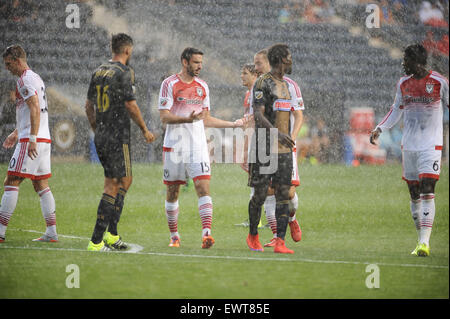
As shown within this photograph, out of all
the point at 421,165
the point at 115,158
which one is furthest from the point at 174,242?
the point at 421,165

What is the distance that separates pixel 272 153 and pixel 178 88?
1218 millimetres

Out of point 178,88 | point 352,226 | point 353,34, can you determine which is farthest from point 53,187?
point 353,34

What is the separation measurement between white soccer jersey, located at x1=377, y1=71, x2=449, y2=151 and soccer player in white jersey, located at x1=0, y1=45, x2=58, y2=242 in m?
3.59

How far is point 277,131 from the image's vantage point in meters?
6.87

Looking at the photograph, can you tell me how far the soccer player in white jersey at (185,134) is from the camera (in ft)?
24.0

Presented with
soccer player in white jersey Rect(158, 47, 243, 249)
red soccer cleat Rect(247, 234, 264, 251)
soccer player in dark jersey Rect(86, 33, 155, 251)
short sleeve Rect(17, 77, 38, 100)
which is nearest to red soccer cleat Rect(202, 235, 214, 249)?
soccer player in white jersey Rect(158, 47, 243, 249)

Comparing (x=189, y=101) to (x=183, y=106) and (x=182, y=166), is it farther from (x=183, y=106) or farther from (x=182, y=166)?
(x=182, y=166)

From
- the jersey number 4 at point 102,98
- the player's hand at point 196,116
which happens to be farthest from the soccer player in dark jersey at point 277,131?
the jersey number 4 at point 102,98

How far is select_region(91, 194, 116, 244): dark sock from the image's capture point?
21.8 ft

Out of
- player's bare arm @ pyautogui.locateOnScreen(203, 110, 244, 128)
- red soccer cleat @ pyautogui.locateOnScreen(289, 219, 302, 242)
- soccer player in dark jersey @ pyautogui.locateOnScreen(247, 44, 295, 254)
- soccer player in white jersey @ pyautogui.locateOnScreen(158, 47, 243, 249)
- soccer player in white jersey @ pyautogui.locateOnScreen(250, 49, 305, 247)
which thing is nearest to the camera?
soccer player in dark jersey @ pyautogui.locateOnScreen(247, 44, 295, 254)

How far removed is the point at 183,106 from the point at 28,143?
160 cm

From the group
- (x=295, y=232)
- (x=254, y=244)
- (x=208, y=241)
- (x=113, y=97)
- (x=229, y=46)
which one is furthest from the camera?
(x=229, y=46)

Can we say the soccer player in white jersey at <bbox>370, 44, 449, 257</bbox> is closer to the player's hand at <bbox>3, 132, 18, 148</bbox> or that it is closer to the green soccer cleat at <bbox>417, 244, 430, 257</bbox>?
the green soccer cleat at <bbox>417, 244, 430, 257</bbox>
